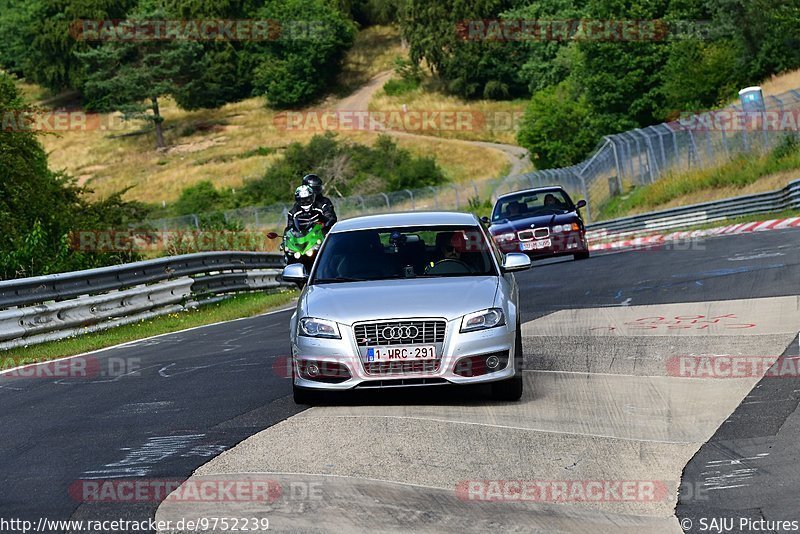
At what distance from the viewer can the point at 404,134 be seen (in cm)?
10550

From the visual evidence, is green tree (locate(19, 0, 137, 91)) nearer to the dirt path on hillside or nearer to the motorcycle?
the dirt path on hillside

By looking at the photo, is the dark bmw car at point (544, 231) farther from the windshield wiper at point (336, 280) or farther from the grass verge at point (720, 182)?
the windshield wiper at point (336, 280)

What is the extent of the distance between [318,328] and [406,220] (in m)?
1.85

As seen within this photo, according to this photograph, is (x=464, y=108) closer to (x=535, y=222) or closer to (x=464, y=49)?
(x=464, y=49)

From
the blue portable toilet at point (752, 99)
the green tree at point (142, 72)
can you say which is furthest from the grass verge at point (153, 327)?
the green tree at point (142, 72)

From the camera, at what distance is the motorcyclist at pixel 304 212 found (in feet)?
65.1

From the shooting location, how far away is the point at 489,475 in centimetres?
727

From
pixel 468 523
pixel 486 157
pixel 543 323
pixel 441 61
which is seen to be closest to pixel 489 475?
pixel 468 523

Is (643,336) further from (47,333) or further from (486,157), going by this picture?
(486,157)

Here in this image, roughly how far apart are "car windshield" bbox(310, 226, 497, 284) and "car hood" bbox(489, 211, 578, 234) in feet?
49.7

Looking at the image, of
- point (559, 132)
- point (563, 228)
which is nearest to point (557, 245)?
point (563, 228)

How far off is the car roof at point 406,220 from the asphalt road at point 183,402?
1457 millimetres

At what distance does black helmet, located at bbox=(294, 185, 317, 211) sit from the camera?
64.8 feet

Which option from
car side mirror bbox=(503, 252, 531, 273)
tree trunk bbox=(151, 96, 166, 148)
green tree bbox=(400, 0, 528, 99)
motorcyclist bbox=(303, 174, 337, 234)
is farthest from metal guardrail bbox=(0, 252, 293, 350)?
tree trunk bbox=(151, 96, 166, 148)
